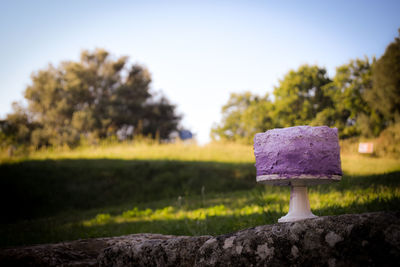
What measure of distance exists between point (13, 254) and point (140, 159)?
38.9 ft

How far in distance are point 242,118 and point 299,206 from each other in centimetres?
4290

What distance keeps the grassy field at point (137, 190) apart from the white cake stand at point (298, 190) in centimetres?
176

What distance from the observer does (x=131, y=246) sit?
235cm

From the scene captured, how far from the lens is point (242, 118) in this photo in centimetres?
4591

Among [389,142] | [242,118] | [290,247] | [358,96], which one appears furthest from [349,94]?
[242,118]

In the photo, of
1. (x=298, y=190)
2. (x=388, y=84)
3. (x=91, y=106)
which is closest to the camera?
(x=298, y=190)

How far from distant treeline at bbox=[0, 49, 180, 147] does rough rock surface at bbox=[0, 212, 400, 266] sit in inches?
1092

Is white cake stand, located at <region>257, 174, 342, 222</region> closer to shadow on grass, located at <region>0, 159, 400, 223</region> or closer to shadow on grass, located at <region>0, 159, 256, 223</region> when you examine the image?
shadow on grass, located at <region>0, 159, 400, 223</region>

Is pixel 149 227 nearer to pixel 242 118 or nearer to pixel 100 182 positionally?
pixel 100 182

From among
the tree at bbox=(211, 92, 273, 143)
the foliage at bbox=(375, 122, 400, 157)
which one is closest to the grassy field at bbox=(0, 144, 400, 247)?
the foliage at bbox=(375, 122, 400, 157)

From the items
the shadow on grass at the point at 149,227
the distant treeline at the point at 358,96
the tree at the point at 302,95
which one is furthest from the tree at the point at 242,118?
the shadow on grass at the point at 149,227

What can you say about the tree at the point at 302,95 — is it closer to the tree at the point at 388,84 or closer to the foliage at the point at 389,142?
the tree at the point at 388,84

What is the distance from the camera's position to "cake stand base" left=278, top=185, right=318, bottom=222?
331cm

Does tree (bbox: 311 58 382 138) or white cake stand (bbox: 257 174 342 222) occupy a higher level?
tree (bbox: 311 58 382 138)
